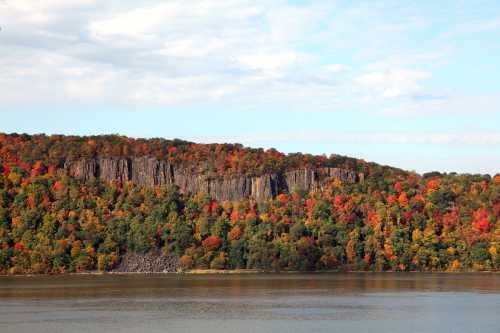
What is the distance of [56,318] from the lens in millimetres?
91438

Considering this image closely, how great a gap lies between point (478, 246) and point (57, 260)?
82.0m

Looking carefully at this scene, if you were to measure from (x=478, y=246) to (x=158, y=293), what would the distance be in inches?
3614

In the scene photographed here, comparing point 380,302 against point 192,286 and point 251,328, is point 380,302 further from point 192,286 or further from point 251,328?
point 192,286

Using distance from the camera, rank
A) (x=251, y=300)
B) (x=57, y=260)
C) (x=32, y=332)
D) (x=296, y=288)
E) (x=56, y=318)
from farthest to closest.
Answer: (x=57, y=260) → (x=296, y=288) → (x=251, y=300) → (x=56, y=318) → (x=32, y=332)

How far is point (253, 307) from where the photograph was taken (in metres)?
102

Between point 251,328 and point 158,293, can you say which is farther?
point 158,293

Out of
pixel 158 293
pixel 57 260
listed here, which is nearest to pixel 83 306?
pixel 158 293

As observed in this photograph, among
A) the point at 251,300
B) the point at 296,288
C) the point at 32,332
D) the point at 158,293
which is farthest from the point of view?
the point at 296,288

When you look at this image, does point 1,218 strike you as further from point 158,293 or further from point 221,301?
point 221,301

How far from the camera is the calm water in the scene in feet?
276

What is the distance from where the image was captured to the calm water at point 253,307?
84250 mm

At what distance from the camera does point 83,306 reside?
105 m

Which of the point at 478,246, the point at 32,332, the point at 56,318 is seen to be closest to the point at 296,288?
the point at 56,318

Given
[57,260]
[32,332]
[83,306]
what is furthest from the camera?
[57,260]
